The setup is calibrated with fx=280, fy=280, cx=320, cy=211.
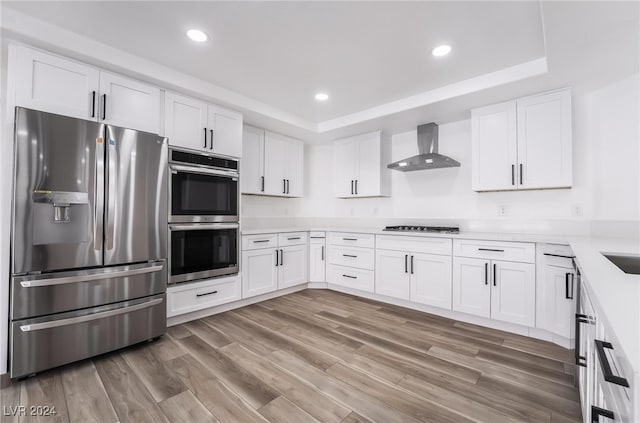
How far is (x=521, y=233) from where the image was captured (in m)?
3.06

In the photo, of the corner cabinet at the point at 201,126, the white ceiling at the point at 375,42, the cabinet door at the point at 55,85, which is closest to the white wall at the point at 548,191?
the white ceiling at the point at 375,42

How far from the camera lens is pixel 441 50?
2.31 metres

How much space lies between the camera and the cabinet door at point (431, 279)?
301cm

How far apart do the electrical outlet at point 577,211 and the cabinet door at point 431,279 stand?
128 centimetres

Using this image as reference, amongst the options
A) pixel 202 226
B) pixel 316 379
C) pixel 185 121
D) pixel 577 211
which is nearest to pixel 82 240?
pixel 202 226

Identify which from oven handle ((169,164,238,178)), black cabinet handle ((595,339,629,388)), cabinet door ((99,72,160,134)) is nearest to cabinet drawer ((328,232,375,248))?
oven handle ((169,164,238,178))

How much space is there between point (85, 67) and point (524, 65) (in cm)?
368

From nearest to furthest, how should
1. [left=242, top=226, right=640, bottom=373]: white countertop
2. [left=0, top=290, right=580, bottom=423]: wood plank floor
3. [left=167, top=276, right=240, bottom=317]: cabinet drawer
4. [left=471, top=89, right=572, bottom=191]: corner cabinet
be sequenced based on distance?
1. [left=242, top=226, right=640, bottom=373]: white countertop
2. [left=0, top=290, right=580, bottom=423]: wood plank floor
3. [left=471, top=89, right=572, bottom=191]: corner cabinet
4. [left=167, top=276, right=240, bottom=317]: cabinet drawer

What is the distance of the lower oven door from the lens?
2.72m

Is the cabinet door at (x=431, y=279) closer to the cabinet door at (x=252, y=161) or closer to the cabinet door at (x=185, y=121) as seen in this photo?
the cabinet door at (x=252, y=161)

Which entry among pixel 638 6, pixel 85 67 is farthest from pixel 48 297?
pixel 638 6

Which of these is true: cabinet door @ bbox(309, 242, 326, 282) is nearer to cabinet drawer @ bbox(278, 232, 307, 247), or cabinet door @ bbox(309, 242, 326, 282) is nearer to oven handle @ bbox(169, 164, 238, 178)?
cabinet drawer @ bbox(278, 232, 307, 247)

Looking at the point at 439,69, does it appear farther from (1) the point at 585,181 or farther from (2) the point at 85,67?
(2) the point at 85,67

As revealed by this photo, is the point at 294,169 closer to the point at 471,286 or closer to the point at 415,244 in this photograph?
the point at 415,244
